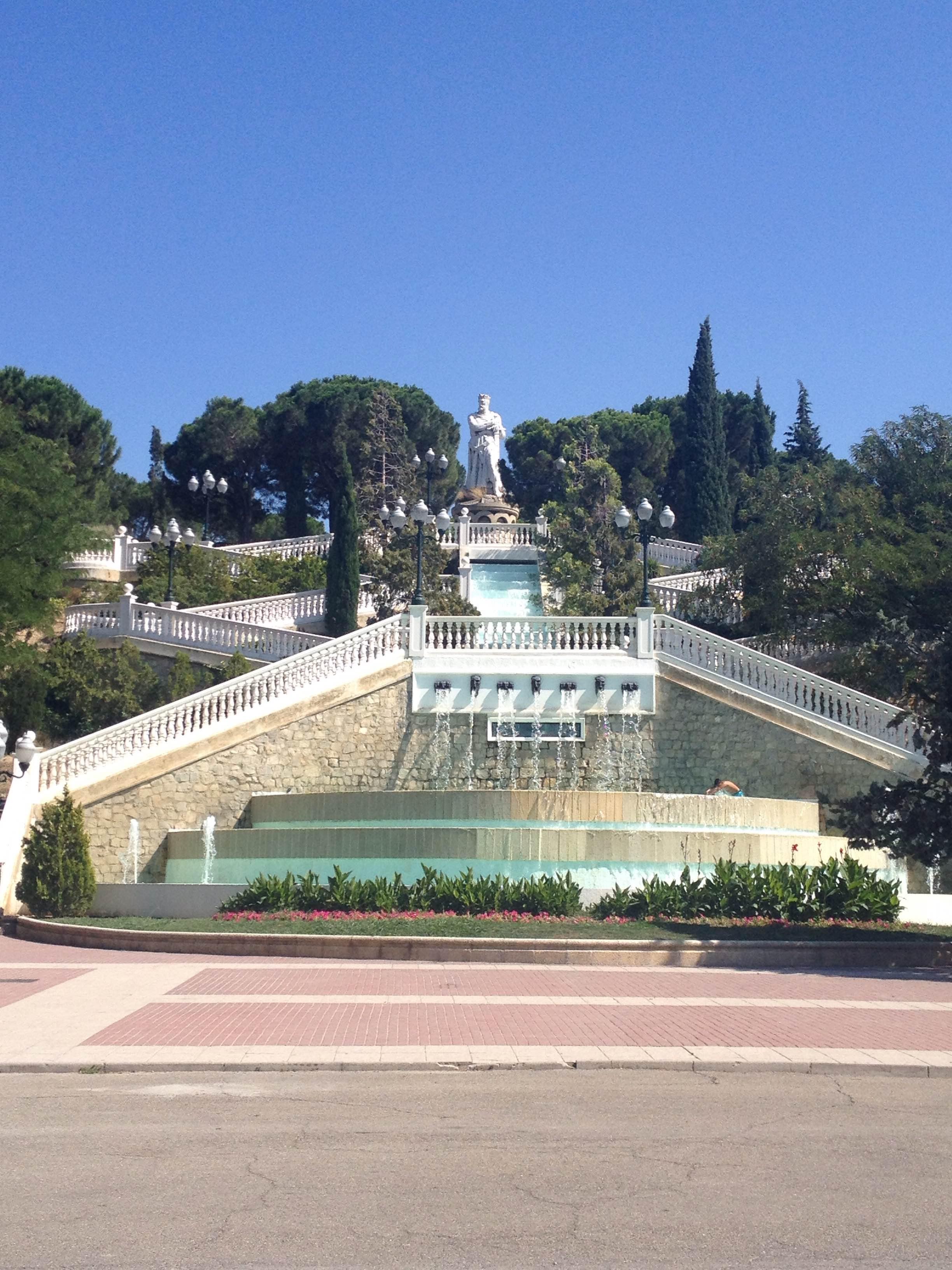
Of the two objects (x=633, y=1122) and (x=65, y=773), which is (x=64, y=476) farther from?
(x=633, y=1122)

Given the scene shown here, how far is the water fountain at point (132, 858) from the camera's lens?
24328 millimetres

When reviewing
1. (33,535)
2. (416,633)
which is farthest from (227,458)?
(416,633)

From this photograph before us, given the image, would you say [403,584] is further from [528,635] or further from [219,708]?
[219,708]

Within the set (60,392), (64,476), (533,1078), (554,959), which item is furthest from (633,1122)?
(60,392)

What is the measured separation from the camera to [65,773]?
23938 millimetres

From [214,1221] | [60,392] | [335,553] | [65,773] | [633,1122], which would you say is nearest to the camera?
[214,1221]

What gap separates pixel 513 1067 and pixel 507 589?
34311mm

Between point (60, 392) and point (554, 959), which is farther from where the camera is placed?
Result: point (60, 392)

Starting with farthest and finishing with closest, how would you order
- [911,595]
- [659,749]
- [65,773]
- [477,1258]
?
[659,749], [65,773], [911,595], [477,1258]

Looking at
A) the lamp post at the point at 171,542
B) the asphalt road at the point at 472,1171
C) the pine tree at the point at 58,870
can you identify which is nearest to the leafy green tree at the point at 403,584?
the lamp post at the point at 171,542

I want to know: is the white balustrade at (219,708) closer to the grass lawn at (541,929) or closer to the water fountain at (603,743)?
the water fountain at (603,743)

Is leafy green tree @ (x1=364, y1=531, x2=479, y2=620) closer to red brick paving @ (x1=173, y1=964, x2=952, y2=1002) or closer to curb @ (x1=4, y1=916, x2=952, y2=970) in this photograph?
curb @ (x1=4, y1=916, x2=952, y2=970)

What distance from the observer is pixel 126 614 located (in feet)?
111

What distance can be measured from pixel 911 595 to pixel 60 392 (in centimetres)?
4343
